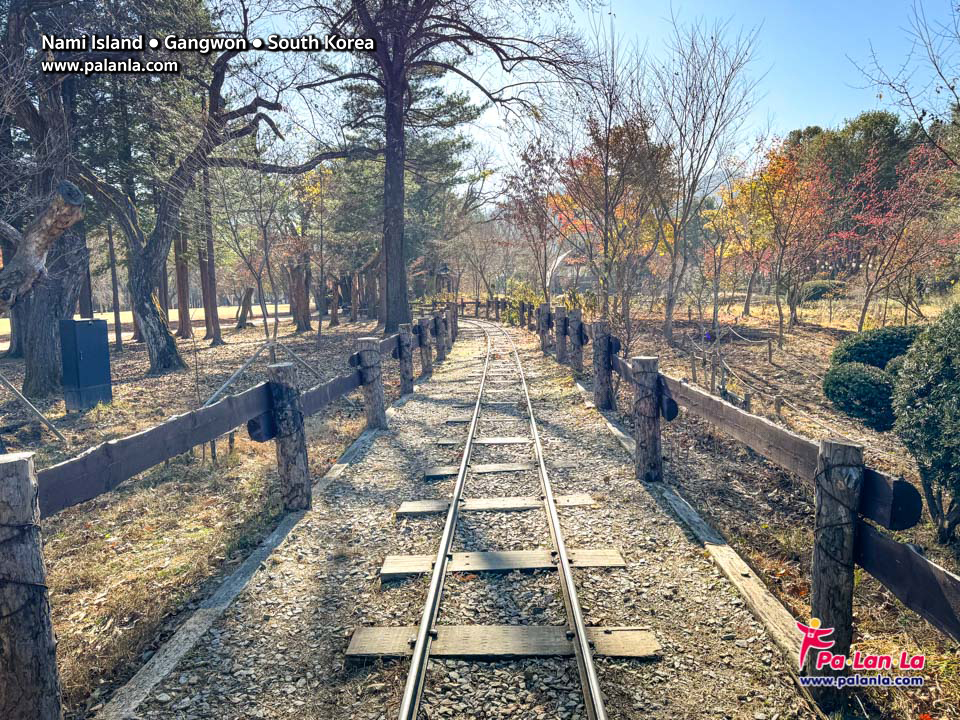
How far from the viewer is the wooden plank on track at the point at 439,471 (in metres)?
6.55

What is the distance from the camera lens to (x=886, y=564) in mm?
2727

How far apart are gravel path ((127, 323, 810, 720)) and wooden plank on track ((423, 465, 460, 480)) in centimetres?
24

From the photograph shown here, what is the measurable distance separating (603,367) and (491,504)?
4.40 m

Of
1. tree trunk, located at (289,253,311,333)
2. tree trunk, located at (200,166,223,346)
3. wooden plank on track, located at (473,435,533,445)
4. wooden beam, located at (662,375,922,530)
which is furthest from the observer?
tree trunk, located at (289,253,311,333)

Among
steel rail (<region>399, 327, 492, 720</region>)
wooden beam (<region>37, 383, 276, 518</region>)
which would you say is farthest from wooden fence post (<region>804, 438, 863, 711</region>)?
A: wooden beam (<region>37, 383, 276, 518</region>)

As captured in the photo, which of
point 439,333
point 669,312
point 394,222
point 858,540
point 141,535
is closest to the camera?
point 858,540

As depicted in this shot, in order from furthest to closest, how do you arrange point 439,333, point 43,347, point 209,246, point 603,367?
point 209,246 → point 439,333 → point 43,347 → point 603,367

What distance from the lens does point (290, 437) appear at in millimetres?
5430

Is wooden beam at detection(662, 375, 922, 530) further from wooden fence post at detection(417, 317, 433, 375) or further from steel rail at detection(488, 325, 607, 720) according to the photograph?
wooden fence post at detection(417, 317, 433, 375)

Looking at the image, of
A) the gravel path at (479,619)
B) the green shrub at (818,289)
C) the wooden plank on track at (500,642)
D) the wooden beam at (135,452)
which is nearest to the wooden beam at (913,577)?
the gravel path at (479,619)

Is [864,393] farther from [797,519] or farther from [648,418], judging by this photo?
[648,418]

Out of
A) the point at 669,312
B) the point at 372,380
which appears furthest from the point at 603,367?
the point at 669,312

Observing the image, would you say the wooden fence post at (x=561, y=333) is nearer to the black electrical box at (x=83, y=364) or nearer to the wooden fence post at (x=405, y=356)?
the wooden fence post at (x=405, y=356)

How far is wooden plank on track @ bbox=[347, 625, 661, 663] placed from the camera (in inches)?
128
